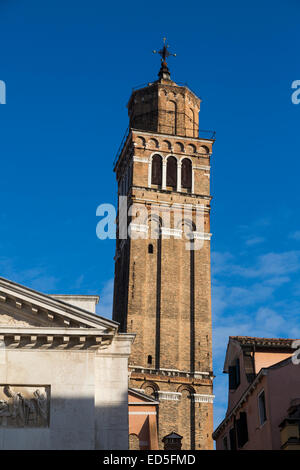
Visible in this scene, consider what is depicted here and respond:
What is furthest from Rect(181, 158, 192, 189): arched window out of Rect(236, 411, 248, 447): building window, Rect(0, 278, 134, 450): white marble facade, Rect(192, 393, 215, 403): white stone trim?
Rect(0, 278, 134, 450): white marble facade

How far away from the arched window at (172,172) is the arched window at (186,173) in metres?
0.63

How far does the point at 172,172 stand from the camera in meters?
64.8

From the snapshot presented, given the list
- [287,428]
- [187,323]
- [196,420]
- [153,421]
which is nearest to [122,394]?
[287,428]

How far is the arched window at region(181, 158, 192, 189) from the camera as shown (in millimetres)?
64250

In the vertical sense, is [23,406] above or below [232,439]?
above

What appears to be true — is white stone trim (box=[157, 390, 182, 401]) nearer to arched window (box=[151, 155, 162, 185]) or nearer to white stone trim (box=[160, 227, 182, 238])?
white stone trim (box=[160, 227, 182, 238])

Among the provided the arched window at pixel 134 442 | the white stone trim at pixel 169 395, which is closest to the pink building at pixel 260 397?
the arched window at pixel 134 442

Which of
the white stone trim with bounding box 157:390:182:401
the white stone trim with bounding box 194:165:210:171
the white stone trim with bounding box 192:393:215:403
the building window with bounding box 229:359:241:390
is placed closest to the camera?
the building window with bounding box 229:359:241:390

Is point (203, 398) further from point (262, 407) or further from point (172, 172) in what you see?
point (262, 407)

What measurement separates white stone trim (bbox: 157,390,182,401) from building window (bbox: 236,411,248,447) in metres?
22.3

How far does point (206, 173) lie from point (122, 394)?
40.1 meters

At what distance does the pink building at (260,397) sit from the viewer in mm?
27734

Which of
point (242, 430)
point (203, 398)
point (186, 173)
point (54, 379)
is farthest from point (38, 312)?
point (186, 173)

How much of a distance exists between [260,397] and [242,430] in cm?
278
